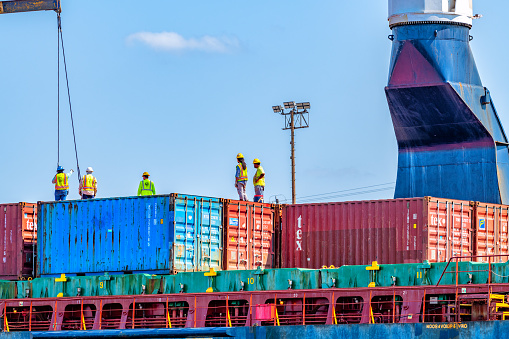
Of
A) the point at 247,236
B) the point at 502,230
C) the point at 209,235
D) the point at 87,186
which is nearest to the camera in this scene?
the point at 209,235

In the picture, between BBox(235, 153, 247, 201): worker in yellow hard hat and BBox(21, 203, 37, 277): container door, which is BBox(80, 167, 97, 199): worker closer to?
BBox(21, 203, 37, 277): container door

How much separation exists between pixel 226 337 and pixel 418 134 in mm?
14525

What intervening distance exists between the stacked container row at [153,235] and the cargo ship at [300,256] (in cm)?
4

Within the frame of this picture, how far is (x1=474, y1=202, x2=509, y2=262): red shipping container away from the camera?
32750 millimetres

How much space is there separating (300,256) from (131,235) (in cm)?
533

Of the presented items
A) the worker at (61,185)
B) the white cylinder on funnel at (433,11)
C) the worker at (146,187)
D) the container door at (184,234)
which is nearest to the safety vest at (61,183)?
the worker at (61,185)

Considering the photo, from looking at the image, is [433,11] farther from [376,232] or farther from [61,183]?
[61,183]

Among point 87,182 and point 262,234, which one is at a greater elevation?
point 87,182

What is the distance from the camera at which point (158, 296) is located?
29.3 meters

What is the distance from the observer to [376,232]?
105 feet

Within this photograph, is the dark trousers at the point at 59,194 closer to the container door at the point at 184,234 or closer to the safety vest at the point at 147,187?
the safety vest at the point at 147,187

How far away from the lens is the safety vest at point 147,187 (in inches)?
1372

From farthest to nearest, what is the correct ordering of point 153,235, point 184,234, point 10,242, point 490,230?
point 10,242 → point 490,230 → point 153,235 → point 184,234

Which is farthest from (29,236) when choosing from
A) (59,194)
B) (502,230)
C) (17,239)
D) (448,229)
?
(502,230)
